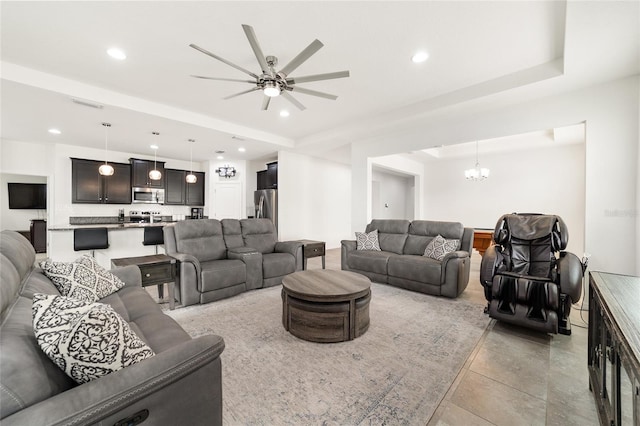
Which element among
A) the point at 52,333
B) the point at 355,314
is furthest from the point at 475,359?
the point at 52,333

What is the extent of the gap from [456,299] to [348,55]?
3313mm

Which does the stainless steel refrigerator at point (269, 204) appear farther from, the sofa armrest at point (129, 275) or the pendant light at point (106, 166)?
the sofa armrest at point (129, 275)

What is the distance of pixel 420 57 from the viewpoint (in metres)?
2.79

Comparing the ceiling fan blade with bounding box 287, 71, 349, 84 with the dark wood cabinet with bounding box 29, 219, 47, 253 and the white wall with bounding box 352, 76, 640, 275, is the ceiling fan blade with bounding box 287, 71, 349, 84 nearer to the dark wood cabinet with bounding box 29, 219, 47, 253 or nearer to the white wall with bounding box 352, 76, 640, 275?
the white wall with bounding box 352, 76, 640, 275

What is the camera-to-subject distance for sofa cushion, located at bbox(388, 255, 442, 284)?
11.8ft

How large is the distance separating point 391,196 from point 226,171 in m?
5.71

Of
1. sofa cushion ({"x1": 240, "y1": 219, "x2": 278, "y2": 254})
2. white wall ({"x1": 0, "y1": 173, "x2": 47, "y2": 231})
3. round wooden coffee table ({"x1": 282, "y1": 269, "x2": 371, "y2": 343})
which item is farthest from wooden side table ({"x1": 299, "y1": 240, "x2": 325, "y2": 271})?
white wall ({"x1": 0, "y1": 173, "x2": 47, "y2": 231})

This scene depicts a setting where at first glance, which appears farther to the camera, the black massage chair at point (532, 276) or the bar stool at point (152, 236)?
the bar stool at point (152, 236)

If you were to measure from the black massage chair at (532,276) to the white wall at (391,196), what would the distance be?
19.6 feet

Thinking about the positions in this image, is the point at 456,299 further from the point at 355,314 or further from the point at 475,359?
the point at 355,314

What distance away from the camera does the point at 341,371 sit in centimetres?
195

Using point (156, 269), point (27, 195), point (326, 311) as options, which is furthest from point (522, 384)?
point (27, 195)

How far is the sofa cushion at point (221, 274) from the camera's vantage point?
3.28 meters

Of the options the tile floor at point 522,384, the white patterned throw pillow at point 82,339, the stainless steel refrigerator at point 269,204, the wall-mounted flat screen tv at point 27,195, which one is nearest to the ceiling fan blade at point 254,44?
the white patterned throw pillow at point 82,339
